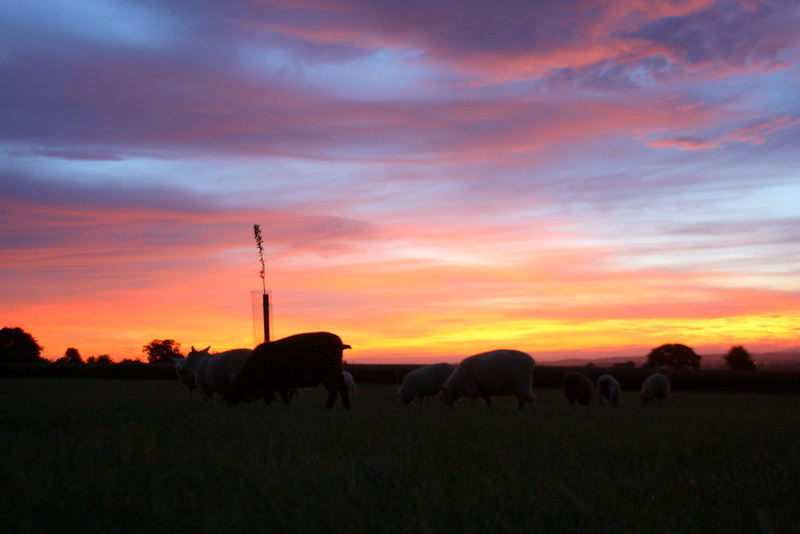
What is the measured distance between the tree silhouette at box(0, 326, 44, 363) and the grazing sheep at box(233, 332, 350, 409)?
92189 millimetres

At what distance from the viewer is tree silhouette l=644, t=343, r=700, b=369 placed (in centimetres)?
11206

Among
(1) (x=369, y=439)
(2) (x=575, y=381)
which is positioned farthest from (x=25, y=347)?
(1) (x=369, y=439)

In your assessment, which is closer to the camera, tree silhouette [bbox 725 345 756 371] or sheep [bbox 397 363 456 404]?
sheep [bbox 397 363 456 404]

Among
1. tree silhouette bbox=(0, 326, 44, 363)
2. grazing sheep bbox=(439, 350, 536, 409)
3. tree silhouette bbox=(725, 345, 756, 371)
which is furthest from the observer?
tree silhouette bbox=(725, 345, 756, 371)

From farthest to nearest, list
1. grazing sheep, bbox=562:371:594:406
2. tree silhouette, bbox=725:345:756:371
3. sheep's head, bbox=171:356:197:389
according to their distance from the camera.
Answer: tree silhouette, bbox=725:345:756:371, grazing sheep, bbox=562:371:594:406, sheep's head, bbox=171:356:197:389

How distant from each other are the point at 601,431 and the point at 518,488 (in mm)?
3674

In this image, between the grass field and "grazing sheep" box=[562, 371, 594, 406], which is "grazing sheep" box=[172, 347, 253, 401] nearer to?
the grass field

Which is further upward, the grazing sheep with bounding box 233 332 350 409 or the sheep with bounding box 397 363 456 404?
the grazing sheep with bounding box 233 332 350 409

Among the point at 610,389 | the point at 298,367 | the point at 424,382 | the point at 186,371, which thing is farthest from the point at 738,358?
the point at 298,367

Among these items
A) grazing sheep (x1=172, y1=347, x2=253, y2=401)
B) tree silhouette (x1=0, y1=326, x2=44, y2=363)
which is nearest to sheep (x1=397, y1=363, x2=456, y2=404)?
grazing sheep (x1=172, y1=347, x2=253, y2=401)

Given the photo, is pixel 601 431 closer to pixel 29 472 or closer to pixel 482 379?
pixel 29 472

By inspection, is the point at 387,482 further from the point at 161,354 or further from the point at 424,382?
the point at 161,354

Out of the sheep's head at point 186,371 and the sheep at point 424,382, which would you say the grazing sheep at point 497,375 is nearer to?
the sheep at point 424,382

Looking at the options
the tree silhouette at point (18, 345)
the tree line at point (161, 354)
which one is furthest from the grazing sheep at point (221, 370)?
the tree silhouette at point (18, 345)
